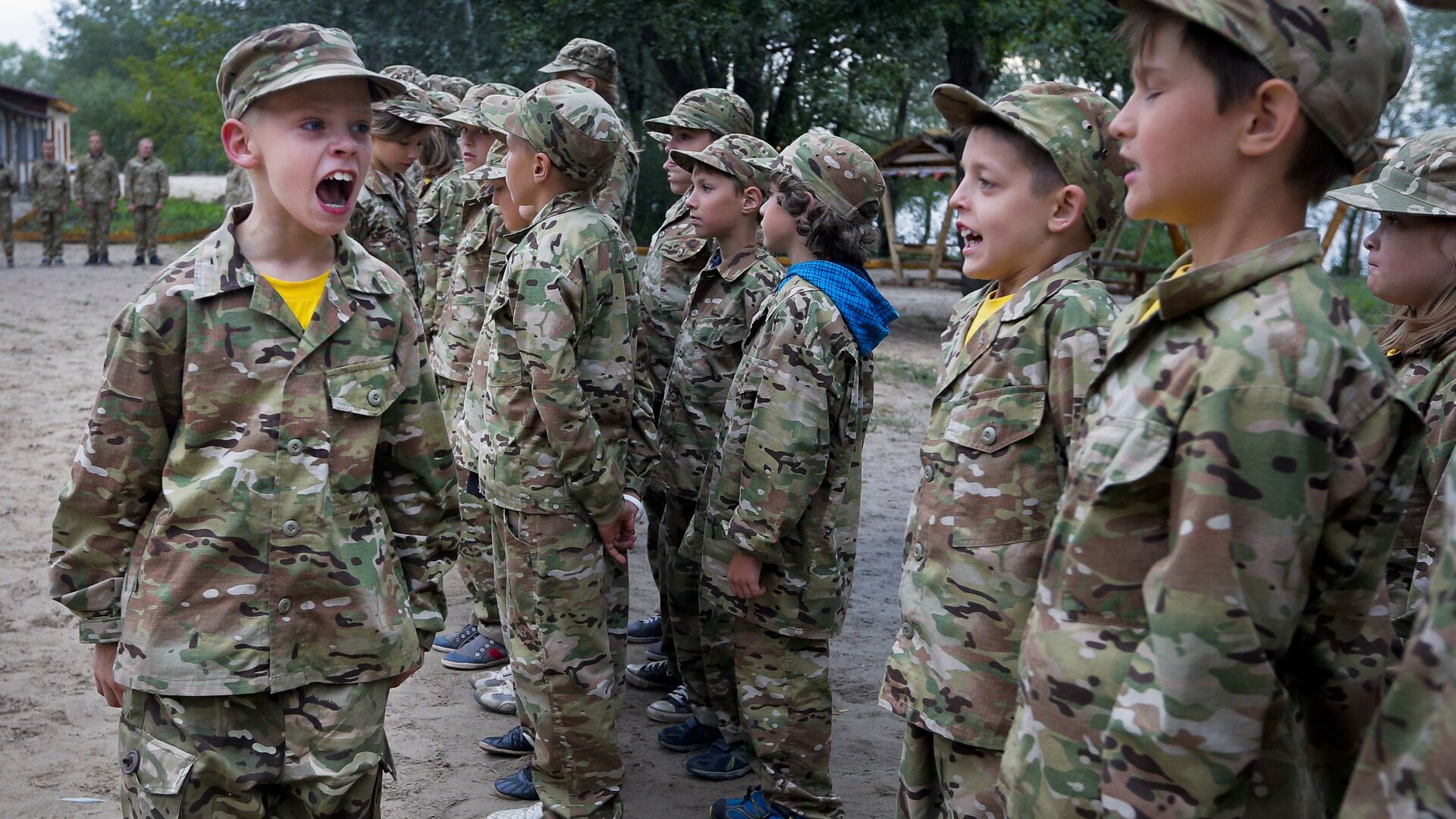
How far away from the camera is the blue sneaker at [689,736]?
15.0 ft

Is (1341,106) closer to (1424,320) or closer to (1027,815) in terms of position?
(1027,815)

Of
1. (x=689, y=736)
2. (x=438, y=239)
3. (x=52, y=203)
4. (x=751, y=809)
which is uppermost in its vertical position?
(x=438, y=239)

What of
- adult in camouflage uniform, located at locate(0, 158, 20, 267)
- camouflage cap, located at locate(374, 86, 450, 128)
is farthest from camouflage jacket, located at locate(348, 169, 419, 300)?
adult in camouflage uniform, located at locate(0, 158, 20, 267)

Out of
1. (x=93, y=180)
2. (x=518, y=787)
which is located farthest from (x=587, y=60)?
(x=93, y=180)

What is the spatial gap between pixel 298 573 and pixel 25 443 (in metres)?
7.69

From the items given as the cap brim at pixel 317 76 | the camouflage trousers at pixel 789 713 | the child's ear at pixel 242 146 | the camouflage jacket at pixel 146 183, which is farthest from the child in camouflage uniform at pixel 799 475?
the camouflage jacket at pixel 146 183

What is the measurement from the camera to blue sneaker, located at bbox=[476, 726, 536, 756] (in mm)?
4428

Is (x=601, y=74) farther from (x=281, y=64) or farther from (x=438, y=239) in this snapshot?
(x=281, y=64)

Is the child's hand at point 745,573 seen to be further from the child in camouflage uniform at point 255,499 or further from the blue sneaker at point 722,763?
the child in camouflage uniform at point 255,499

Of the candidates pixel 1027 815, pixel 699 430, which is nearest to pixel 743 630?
pixel 699 430

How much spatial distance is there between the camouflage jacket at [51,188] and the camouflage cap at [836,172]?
21759mm

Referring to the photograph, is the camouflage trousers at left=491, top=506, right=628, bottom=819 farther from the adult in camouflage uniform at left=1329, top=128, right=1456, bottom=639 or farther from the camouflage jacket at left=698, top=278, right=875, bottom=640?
the adult in camouflage uniform at left=1329, top=128, right=1456, bottom=639

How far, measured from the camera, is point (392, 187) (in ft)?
21.3

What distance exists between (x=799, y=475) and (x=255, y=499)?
161cm
